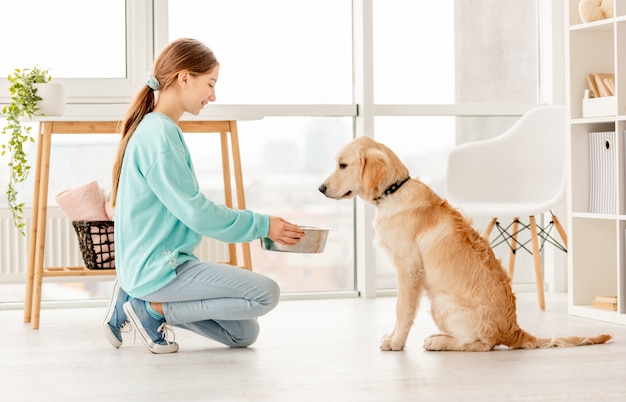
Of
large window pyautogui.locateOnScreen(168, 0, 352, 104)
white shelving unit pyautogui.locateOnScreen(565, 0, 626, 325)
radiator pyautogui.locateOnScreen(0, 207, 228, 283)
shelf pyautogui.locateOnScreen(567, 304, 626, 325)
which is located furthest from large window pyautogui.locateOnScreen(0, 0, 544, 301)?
shelf pyautogui.locateOnScreen(567, 304, 626, 325)

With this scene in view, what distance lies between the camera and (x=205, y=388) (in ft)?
7.47

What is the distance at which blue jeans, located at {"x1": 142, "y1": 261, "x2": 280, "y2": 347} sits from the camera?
2730 mm

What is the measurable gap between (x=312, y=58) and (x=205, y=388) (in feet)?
8.02

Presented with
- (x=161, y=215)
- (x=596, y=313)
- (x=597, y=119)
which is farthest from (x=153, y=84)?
(x=596, y=313)

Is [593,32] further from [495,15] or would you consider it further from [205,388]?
[205,388]

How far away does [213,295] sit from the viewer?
2.76 metres

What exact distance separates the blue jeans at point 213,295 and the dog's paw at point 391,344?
14.7 inches

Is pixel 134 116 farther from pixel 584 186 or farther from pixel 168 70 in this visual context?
pixel 584 186

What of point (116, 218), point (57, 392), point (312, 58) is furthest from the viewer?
point (312, 58)

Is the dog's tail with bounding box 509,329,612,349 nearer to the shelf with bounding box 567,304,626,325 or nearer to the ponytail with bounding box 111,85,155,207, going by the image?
the shelf with bounding box 567,304,626,325

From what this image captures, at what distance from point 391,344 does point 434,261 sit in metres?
0.30

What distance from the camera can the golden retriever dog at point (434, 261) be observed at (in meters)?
2.72

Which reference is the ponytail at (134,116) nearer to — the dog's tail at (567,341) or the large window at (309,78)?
the large window at (309,78)

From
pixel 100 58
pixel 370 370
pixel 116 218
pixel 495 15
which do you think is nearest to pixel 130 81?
pixel 100 58
